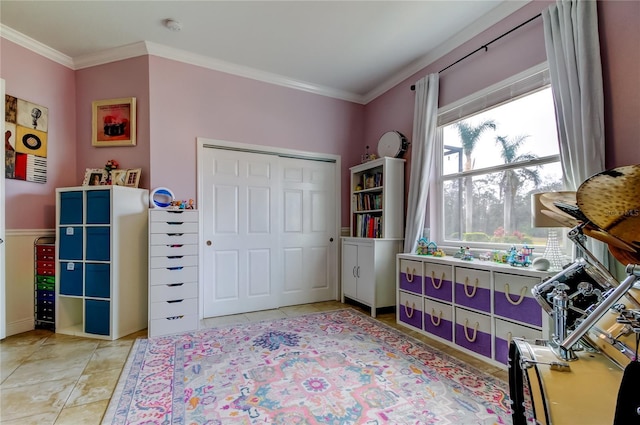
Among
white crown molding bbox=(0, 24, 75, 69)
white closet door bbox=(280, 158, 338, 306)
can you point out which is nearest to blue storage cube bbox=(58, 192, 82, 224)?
white crown molding bbox=(0, 24, 75, 69)

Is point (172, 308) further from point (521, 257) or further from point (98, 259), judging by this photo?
point (521, 257)

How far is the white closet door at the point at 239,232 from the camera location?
10.8ft

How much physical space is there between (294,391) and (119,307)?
6.07 ft

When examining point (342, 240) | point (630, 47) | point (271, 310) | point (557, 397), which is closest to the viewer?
point (557, 397)

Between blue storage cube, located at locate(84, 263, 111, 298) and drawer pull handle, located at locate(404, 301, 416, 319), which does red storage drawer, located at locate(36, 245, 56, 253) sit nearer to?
blue storage cube, located at locate(84, 263, 111, 298)

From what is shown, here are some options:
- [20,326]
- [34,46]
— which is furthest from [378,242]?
[34,46]

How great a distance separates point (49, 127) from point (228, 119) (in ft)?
5.64

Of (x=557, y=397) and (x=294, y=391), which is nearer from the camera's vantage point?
(x=557, y=397)

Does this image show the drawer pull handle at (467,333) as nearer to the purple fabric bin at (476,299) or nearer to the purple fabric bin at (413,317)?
the purple fabric bin at (476,299)

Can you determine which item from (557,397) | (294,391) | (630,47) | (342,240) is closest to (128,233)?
(294,391)

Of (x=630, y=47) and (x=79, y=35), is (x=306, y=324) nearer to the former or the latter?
(x=630, y=47)

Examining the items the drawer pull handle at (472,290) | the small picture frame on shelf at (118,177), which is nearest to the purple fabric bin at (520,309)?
the drawer pull handle at (472,290)

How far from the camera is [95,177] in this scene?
302 cm

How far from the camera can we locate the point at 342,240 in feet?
12.6
